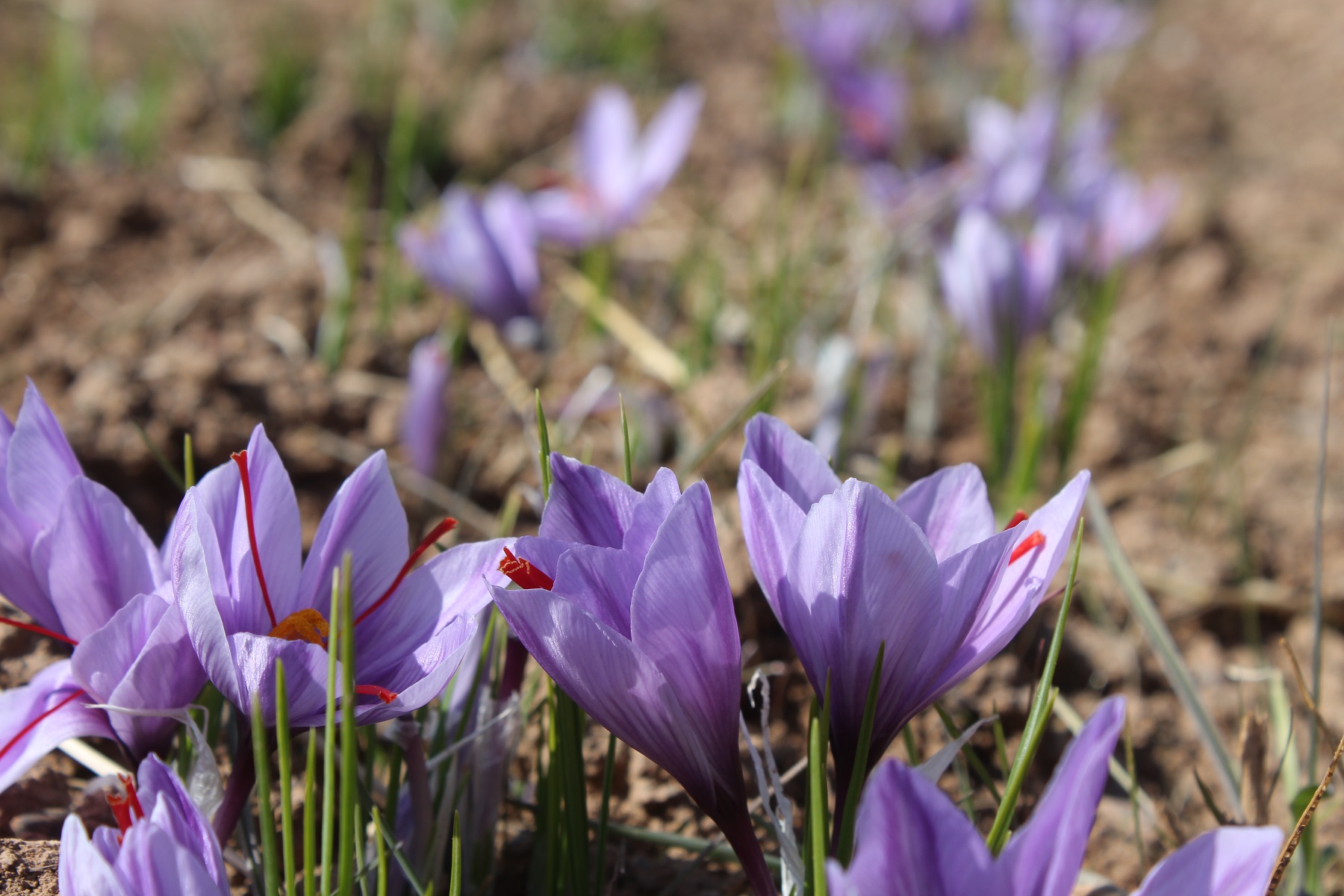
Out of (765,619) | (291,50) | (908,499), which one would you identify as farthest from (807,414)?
(291,50)

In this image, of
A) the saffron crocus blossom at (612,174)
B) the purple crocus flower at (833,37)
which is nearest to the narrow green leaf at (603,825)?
the saffron crocus blossom at (612,174)

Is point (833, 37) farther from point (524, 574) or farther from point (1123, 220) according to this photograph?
point (524, 574)

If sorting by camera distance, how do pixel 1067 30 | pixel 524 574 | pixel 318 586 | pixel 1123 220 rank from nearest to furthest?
pixel 524 574 → pixel 318 586 → pixel 1123 220 → pixel 1067 30

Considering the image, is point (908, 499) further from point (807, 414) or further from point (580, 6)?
point (580, 6)

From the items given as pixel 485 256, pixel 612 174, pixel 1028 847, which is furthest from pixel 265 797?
pixel 612 174

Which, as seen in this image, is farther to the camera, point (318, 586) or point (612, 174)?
point (612, 174)

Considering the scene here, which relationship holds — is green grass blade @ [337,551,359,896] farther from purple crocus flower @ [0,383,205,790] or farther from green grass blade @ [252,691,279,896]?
purple crocus flower @ [0,383,205,790]

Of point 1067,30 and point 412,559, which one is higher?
point 1067,30
